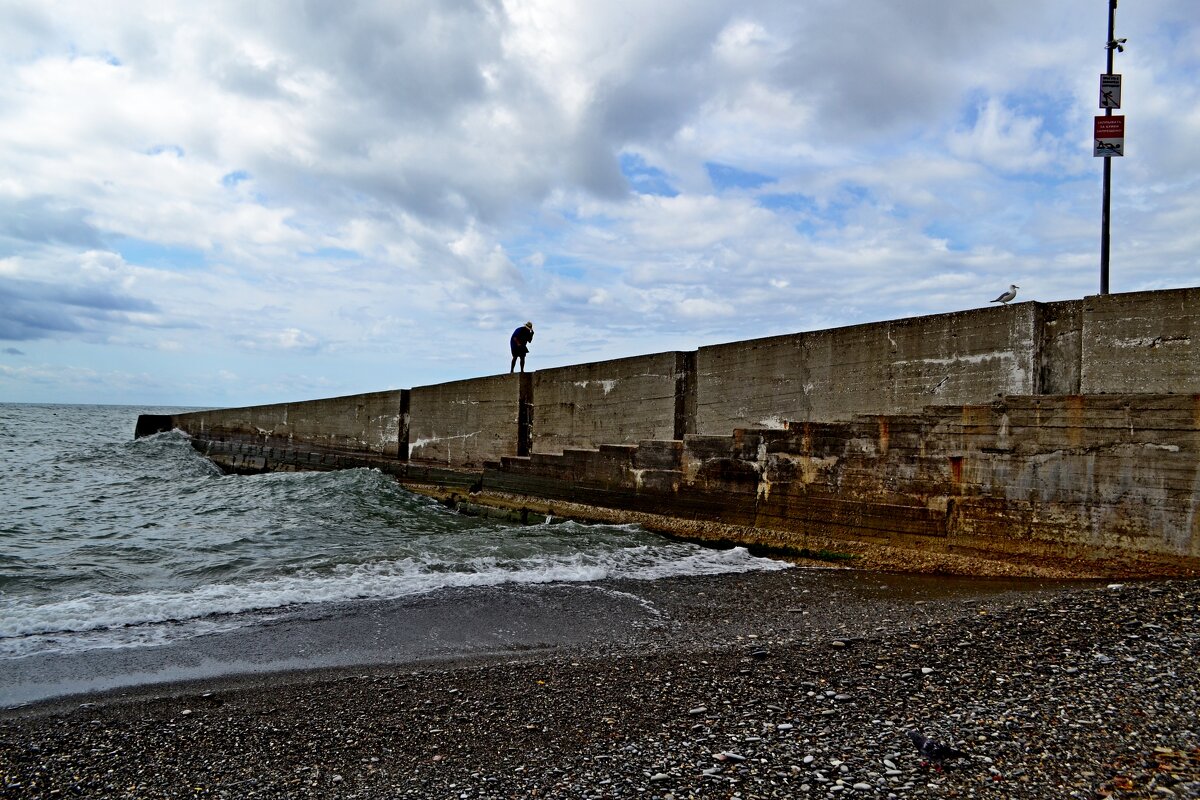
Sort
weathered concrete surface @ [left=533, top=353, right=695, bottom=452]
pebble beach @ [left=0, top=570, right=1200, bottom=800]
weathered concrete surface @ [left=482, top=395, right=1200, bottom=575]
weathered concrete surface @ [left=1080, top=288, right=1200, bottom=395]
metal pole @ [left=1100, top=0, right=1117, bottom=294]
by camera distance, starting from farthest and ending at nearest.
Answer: weathered concrete surface @ [left=533, top=353, right=695, bottom=452]
metal pole @ [left=1100, top=0, right=1117, bottom=294]
weathered concrete surface @ [left=1080, top=288, right=1200, bottom=395]
weathered concrete surface @ [left=482, top=395, right=1200, bottom=575]
pebble beach @ [left=0, top=570, right=1200, bottom=800]

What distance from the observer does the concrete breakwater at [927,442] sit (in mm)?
6195

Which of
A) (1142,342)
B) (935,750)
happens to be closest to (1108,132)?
(1142,342)

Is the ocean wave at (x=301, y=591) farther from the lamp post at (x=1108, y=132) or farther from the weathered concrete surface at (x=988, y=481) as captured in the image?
the lamp post at (x=1108, y=132)

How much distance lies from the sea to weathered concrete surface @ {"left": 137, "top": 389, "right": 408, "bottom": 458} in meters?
2.39

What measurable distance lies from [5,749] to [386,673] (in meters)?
1.92

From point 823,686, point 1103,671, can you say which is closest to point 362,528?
point 823,686

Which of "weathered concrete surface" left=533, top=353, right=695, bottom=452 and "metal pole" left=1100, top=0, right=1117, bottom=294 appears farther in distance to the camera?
"weathered concrete surface" left=533, top=353, right=695, bottom=452

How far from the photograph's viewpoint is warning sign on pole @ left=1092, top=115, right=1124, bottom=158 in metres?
Answer: 9.06

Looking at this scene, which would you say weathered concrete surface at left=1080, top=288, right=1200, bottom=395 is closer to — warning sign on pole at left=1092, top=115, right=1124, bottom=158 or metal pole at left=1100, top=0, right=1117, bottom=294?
metal pole at left=1100, top=0, right=1117, bottom=294

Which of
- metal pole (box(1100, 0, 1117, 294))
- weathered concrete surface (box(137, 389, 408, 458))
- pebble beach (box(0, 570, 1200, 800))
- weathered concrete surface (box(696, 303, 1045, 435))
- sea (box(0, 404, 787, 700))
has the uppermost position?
metal pole (box(1100, 0, 1117, 294))

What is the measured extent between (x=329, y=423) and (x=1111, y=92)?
1808 centimetres

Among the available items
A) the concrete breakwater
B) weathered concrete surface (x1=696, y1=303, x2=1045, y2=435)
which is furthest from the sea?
weathered concrete surface (x1=696, y1=303, x2=1045, y2=435)

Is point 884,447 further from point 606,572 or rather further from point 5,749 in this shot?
point 5,749

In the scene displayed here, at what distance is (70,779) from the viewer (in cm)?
334
